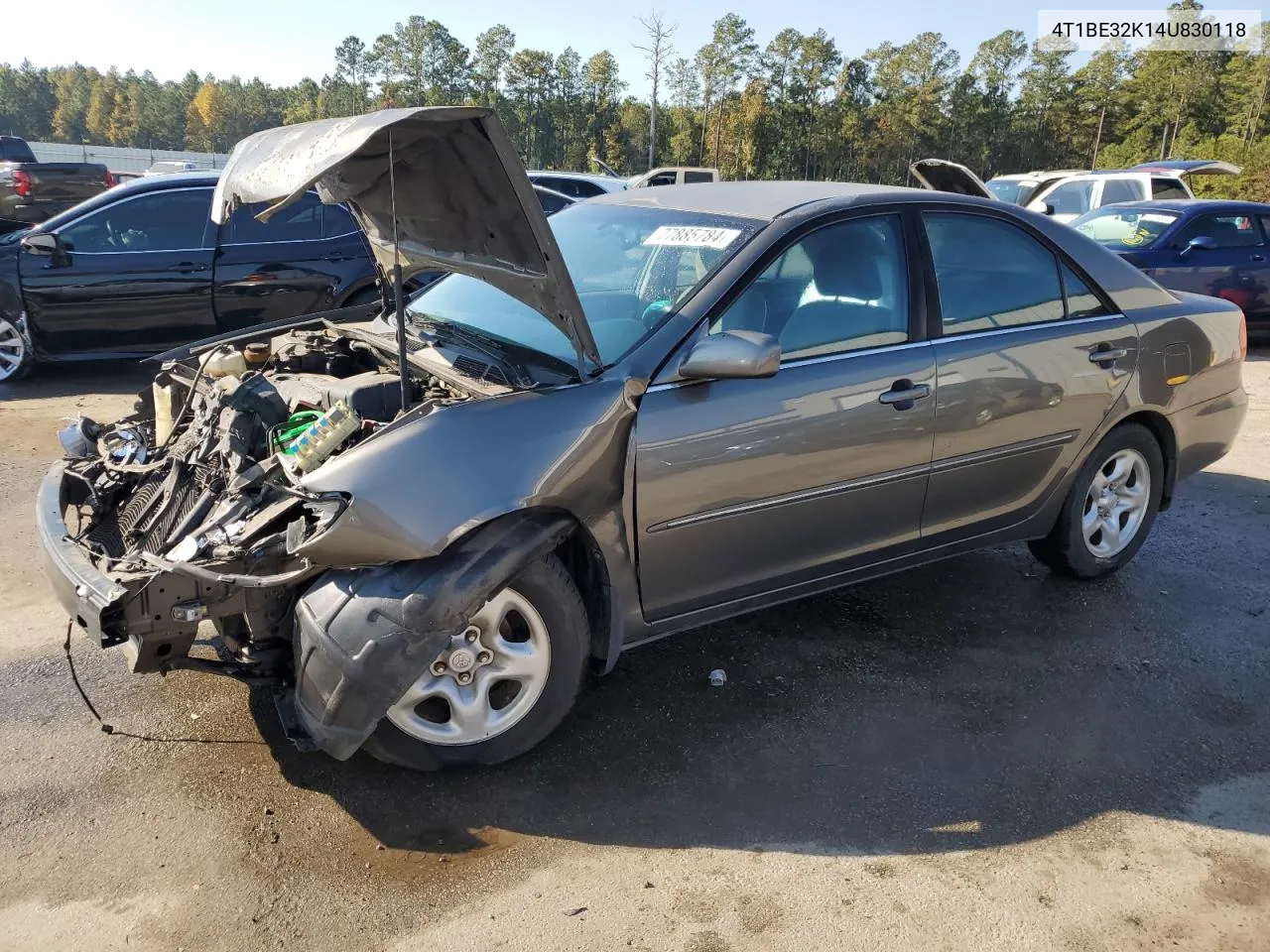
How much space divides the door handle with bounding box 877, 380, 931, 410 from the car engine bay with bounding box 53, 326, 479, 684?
1.43m

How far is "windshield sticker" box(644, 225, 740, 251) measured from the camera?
133 inches

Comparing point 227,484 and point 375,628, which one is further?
point 227,484

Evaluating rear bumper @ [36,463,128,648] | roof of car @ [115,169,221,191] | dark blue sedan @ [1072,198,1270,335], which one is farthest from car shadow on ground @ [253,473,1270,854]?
dark blue sedan @ [1072,198,1270,335]

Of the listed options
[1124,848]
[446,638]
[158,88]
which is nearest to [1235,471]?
[1124,848]

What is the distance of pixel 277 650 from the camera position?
2.79m

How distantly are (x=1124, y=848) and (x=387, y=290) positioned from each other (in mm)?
Answer: 3540

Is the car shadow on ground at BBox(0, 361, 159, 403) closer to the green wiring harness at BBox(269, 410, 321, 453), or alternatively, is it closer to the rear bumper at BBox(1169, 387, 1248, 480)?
the green wiring harness at BBox(269, 410, 321, 453)

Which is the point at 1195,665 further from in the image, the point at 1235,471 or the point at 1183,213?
the point at 1183,213

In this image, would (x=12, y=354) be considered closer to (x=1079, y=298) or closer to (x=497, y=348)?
(x=497, y=348)

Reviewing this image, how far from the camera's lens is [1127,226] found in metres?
10.3

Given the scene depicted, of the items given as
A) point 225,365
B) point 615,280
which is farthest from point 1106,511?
point 225,365

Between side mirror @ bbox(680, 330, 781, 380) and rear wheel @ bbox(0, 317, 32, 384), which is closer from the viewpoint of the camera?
side mirror @ bbox(680, 330, 781, 380)

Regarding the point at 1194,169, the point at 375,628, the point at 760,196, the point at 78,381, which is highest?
the point at 1194,169

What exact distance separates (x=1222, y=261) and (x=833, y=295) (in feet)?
28.7
